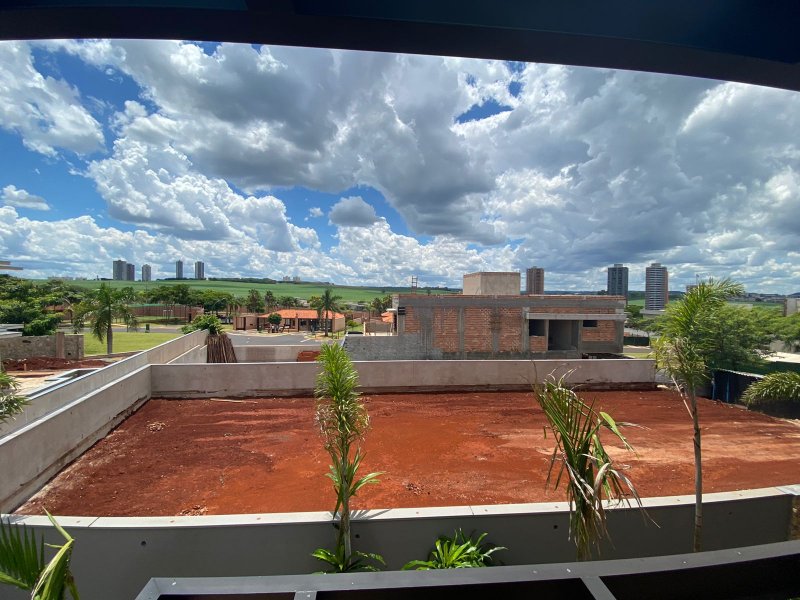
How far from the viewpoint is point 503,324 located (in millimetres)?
23469

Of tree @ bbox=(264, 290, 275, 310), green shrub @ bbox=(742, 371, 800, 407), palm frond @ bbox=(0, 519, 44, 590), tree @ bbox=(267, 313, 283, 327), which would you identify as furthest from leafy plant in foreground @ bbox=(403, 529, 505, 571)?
tree @ bbox=(264, 290, 275, 310)

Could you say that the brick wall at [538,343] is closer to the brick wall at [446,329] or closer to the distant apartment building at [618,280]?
the brick wall at [446,329]

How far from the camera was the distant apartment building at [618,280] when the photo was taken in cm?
8472

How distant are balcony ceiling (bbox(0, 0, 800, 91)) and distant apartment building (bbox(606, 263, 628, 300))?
92.0m

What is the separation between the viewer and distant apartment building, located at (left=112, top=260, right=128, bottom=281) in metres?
156

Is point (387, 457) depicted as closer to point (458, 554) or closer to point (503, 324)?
point (458, 554)

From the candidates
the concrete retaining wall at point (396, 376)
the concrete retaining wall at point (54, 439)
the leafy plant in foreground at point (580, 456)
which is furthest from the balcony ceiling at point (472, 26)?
the concrete retaining wall at point (396, 376)

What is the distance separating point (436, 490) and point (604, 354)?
21743mm

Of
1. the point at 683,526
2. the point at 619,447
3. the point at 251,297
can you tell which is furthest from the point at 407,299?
the point at 251,297

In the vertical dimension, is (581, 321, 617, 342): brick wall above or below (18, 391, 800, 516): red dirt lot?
above

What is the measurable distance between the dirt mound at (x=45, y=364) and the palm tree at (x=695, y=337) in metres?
22.1

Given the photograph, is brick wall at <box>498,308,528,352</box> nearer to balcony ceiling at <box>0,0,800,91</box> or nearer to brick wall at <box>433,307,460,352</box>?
brick wall at <box>433,307,460,352</box>

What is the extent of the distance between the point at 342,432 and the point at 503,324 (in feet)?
A: 68.0

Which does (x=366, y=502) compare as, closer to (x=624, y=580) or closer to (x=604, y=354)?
(x=624, y=580)
